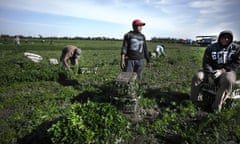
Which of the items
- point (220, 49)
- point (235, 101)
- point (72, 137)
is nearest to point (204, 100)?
point (235, 101)

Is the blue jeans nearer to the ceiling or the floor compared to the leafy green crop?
nearer to the ceiling

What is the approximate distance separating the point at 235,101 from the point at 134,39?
9.93ft

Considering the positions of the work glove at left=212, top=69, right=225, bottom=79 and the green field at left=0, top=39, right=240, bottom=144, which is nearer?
the green field at left=0, top=39, right=240, bottom=144

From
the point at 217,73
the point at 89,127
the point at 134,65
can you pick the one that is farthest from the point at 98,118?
the point at 217,73

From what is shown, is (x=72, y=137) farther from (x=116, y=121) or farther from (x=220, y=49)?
(x=220, y=49)

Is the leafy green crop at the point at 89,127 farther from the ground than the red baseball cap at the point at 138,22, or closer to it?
closer to it

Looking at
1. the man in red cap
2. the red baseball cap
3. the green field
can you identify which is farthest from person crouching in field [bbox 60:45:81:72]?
the red baseball cap

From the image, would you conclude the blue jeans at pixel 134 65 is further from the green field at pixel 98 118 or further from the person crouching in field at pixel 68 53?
the person crouching in field at pixel 68 53

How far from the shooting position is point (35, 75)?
7121 millimetres

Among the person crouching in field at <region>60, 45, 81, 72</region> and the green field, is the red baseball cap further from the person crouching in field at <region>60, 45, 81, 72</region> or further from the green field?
the person crouching in field at <region>60, 45, 81, 72</region>

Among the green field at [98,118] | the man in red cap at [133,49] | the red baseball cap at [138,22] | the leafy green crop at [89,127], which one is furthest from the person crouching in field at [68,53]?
the leafy green crop at [89,127]

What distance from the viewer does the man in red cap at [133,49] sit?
16.3 feet

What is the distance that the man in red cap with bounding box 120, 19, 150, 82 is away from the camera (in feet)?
16.3

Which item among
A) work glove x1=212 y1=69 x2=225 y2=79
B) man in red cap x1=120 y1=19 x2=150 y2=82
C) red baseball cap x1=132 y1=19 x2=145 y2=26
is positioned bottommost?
work glove x1=212 y1=69 x2=225 y2=79
